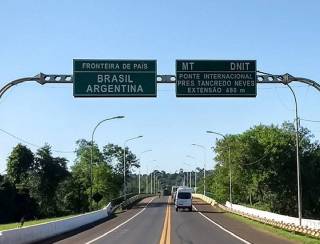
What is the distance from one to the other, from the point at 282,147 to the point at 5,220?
38440 mm

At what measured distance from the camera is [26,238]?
27.9m

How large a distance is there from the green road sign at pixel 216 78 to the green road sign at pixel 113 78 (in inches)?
52.4

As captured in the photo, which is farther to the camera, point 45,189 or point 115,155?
point 115,155

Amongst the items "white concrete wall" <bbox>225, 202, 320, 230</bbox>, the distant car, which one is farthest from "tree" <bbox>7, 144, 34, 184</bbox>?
"white concrete wall" <bbox>225, 202, 320, 230</bbox>

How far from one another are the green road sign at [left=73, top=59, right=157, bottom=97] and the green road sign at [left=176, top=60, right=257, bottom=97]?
1.33m

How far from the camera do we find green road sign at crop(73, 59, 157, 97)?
1100 inches

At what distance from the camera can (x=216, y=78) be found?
93.5ft

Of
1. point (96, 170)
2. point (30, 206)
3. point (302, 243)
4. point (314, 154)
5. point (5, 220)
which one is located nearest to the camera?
point (302, 243)

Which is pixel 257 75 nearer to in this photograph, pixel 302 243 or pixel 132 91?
pixel 132 91

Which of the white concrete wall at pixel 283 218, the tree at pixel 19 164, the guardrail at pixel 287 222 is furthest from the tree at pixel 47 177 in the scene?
the guardrail at pixel 287 222

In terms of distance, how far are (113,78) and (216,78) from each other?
4.56m

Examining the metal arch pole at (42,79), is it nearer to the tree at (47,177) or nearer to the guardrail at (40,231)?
the guardrail at (40,231)

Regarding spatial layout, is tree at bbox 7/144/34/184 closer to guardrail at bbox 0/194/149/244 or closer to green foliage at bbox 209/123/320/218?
green foliage at bbox 209/123/320/218

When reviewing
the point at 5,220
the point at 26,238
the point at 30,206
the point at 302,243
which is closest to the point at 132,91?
the point at 26,238
